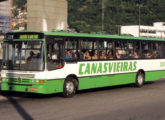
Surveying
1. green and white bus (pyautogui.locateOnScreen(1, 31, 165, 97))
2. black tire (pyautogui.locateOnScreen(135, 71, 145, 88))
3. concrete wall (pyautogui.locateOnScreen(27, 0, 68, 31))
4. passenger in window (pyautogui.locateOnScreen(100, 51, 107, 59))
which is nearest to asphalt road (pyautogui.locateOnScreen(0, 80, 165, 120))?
green and white bus (pyautogui.locateOnScreen(1, 31, 165, 97))

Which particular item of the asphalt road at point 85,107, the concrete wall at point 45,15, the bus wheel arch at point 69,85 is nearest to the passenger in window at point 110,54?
the asphalt road at point 85,107

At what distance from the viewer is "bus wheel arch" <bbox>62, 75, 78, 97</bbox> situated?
45.7ft

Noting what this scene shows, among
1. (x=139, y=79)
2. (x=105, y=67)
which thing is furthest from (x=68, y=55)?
(x=139, y=79)

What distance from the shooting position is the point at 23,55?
529 inches

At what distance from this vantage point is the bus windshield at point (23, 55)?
42.8 feet

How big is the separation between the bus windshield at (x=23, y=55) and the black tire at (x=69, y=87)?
4.78 ft

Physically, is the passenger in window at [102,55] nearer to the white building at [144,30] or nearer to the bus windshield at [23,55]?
the bus windshield at [23,55]

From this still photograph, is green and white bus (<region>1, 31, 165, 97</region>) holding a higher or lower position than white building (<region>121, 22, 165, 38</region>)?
lower

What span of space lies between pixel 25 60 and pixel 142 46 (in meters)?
7.90

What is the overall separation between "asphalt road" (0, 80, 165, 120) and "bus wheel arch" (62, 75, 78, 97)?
0.95 feet

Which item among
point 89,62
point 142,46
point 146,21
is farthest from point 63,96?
point 146,21

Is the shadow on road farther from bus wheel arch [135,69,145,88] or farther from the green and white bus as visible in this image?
bus wheel arch [135,69,145,88]

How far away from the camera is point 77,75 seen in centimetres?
1448

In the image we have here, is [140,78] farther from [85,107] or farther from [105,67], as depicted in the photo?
[85,107]
